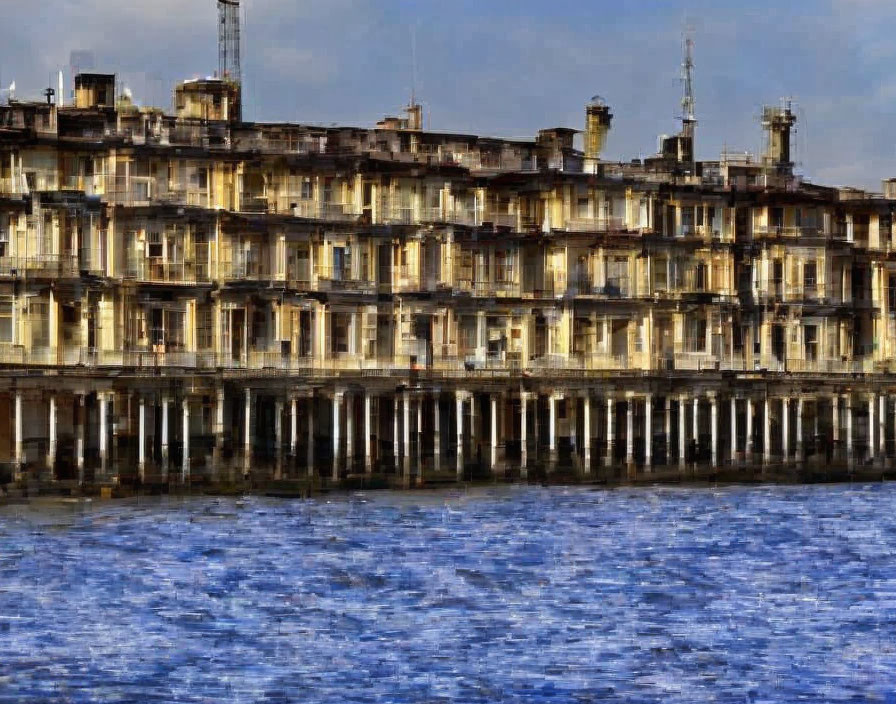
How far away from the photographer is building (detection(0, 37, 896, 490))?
8694 cm

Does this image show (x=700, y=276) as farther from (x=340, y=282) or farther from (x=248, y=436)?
(x=248, y=436)

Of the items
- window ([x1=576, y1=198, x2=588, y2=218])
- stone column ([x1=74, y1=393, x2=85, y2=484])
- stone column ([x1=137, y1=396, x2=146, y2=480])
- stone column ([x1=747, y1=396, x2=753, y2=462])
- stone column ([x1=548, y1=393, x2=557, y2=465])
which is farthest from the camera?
window ([x1=576, y1=198, x2=588, y2=218])

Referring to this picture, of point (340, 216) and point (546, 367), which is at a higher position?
point (340, 216)

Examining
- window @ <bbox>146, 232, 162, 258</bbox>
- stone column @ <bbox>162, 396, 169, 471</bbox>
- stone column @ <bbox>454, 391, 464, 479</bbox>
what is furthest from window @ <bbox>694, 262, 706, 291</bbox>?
stone column @ <bbox>162, 396, 169, 471</bbox>

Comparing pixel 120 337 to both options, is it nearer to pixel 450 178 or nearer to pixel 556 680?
pixel 450 178

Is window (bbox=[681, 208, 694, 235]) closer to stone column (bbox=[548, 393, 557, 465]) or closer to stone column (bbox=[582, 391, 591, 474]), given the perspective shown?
stone column (bbox=[548, 393, 557, 465])

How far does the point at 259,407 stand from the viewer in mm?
93812

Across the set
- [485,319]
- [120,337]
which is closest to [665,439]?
[485,319]

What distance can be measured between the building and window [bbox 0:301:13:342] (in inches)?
3.4

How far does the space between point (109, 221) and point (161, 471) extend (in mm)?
14129

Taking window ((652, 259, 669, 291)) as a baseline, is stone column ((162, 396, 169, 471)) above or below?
below

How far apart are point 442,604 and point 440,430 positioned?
156ft

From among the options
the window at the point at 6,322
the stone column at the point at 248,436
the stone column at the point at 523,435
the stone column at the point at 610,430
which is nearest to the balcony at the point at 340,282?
the stone column at the point at 523,435

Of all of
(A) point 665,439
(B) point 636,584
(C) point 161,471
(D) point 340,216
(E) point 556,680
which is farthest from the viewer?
(A) point 665,439
